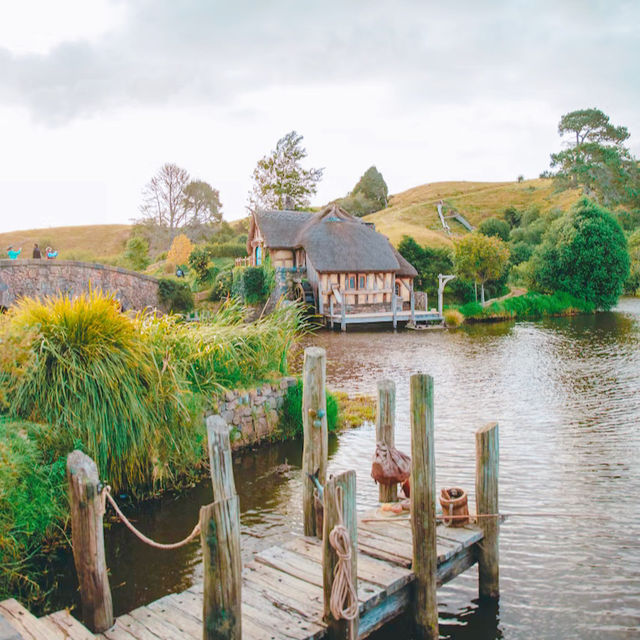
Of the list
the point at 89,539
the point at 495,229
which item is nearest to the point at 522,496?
the point at 89,539

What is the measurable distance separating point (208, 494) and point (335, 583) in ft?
14.6

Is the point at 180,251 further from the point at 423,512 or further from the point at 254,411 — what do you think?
the point at 423,512

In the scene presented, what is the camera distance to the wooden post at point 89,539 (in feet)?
14.0

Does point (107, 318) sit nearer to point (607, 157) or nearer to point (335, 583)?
point (335, 583)

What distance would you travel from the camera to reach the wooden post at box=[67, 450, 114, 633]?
4.27m

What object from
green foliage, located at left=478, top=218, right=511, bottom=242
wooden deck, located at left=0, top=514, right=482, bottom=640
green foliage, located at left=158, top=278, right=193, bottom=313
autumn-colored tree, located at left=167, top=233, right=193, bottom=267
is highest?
green foliage, located at left=478, top=218, right=511, bottom=242

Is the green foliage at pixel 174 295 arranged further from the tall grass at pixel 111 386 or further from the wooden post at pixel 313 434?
the wooden post at pixel 313 434

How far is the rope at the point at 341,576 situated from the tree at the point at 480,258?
32906mm

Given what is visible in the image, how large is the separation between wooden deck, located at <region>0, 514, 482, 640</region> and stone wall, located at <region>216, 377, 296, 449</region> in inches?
166

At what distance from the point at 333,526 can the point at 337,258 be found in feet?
98.4

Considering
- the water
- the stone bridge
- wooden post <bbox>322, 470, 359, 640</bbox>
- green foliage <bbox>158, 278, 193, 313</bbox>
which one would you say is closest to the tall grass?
the water

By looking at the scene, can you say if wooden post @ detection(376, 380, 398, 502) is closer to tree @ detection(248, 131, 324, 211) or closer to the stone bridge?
the stone bridge

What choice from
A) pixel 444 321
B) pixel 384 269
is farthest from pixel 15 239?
pixel 444 321

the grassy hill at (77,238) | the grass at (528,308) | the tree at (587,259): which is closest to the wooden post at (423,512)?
the grass at (528,308)
